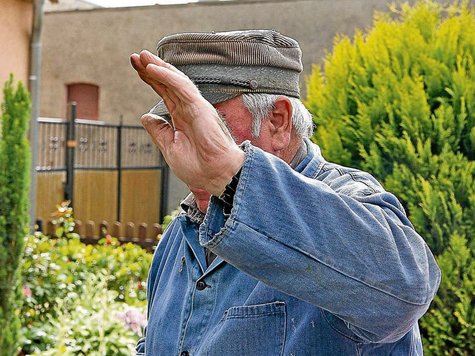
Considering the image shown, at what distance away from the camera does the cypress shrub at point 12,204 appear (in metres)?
4.89

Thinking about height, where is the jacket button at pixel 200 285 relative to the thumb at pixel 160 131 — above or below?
below

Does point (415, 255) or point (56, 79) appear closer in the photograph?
point (415, 255)

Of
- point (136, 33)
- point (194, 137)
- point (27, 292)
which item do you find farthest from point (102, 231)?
point (194, 137)

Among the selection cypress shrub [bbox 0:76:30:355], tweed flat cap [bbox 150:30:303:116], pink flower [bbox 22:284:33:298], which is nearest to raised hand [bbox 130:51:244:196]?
tweed flat cap [bbox 150:30:303:116]

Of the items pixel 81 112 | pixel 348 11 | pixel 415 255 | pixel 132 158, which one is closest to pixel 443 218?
pixel 415 255

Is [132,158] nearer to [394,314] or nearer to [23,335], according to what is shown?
[23,335]

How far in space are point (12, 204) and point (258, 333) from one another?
3.60 m

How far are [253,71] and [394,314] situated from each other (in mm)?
683

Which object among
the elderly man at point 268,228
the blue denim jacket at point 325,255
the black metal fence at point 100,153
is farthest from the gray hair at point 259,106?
the black metal fence at point 100,153

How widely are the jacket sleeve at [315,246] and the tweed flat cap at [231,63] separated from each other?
0.51 m

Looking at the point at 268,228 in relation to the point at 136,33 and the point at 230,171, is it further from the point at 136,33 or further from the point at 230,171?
the point at 136,33

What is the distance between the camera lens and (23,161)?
5.05 m

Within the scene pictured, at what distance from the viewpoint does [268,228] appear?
125cm

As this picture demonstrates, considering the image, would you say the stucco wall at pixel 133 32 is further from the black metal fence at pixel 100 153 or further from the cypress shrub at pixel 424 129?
the cypress shrub at pixel 424 129
